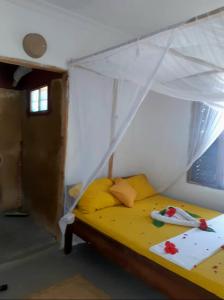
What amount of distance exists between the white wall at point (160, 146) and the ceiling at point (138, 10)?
42.7 inches

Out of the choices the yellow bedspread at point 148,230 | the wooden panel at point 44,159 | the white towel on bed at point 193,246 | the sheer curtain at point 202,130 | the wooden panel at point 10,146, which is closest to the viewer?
the yellow bedspread at point 148,230

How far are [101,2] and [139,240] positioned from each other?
7.50 ft

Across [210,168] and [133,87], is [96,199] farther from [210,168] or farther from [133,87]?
[210,168]

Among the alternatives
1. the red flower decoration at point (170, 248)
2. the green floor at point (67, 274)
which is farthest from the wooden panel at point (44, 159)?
the red flower decoration at point (170, 248)

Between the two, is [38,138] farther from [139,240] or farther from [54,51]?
[139,240]

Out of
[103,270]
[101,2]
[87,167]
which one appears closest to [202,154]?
[87,167]

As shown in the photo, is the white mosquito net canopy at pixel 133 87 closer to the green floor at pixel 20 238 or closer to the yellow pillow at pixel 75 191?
the yellow pillow at pixel 75 191

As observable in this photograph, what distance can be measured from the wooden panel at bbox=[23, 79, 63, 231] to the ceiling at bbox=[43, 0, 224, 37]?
2.66 feet

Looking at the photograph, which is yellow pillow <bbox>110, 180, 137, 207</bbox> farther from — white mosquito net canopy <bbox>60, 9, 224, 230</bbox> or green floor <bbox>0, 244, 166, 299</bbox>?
green floor <bbox>0, 244, 166, 299</bbox>

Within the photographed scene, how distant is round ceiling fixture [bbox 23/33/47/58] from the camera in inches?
102

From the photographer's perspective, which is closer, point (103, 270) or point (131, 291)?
point (131, 291)

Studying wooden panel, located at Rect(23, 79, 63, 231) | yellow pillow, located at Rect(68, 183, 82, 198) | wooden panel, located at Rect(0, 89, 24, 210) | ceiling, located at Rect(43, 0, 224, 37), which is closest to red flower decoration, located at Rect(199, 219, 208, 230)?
yellow pillow, located at Rect(68, 183, 82, 198)

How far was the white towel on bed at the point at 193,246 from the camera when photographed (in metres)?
1.88

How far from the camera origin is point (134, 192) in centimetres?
323
